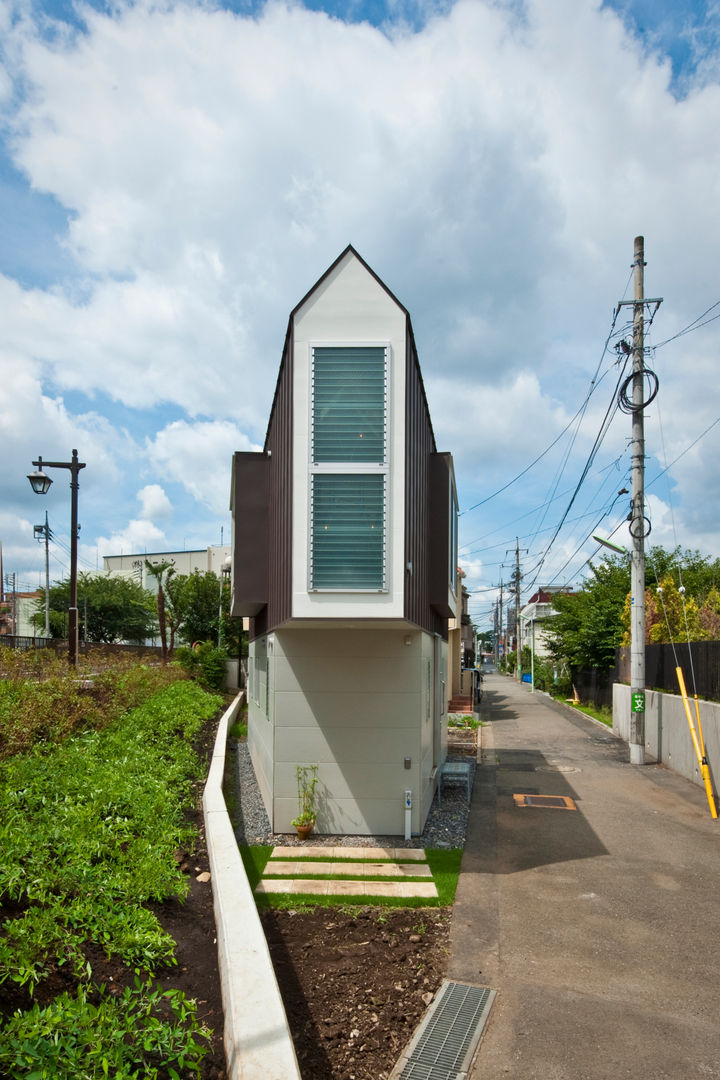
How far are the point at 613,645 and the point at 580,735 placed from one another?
6972 mm

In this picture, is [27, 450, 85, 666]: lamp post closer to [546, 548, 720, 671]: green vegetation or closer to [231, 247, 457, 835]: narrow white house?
[231, 247, 457, 835]: narrow white house

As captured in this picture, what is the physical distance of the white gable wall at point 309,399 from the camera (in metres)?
7.50

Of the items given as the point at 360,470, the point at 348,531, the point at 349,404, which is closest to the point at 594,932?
the point at 348,531

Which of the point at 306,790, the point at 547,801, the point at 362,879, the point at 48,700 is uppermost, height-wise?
the point at 48,700

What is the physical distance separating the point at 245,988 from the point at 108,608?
53.0 metres

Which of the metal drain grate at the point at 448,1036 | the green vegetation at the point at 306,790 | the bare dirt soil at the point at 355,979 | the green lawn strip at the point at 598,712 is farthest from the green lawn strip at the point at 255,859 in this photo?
the green lawn strip at the point at 598,712

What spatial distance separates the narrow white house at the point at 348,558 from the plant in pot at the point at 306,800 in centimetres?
9

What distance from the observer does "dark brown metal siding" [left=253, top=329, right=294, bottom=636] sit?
320 inches

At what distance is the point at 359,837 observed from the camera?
9.19 metres

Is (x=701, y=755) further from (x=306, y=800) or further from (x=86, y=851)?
(x=86, y=851)

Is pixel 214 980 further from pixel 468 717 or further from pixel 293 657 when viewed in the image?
pixel 468 717

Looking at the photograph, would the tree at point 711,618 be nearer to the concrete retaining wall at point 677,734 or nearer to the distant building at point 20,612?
the concrete retaining wall at point 677,734

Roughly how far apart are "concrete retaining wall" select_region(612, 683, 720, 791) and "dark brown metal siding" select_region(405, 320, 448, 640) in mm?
4665

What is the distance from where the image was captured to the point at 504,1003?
505 centimetres
